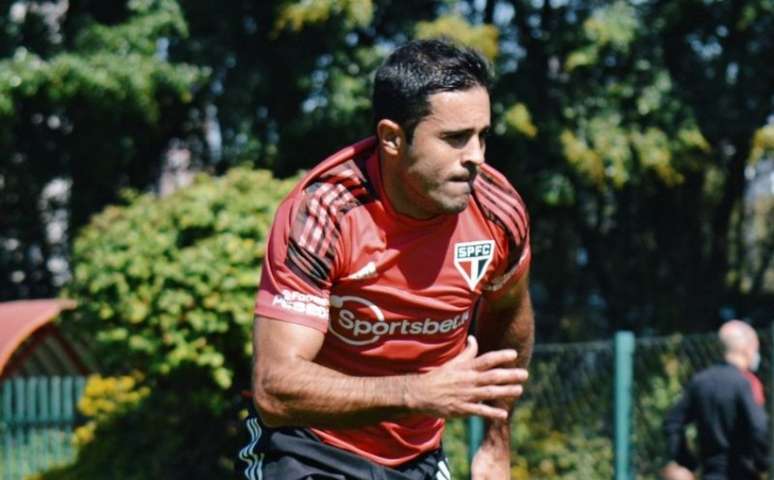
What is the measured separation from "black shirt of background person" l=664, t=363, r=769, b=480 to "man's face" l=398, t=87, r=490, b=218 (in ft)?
17.8

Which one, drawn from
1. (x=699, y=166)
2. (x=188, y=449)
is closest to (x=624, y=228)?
(x=699, y=166)

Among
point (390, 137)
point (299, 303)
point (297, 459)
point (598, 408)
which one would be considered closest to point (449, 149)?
point (390, 137)

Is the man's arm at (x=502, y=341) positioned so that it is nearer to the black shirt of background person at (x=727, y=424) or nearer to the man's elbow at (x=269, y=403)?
the man's elbow at (x=269, y=403)

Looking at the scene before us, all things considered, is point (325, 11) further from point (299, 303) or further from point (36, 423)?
point (299, 303)

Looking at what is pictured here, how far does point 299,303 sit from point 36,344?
13.9 metres

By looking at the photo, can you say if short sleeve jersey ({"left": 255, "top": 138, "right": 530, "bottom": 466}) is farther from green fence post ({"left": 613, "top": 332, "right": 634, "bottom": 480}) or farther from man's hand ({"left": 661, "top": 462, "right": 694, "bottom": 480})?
green fence post ({"left": 613, "top": 332, "right": 634, "bottom": 480})

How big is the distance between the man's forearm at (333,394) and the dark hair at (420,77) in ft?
2.25

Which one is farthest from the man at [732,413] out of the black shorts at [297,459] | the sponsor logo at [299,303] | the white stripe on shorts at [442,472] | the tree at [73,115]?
the tree at [73,115]

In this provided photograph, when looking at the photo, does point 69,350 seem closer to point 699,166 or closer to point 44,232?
point 44,232

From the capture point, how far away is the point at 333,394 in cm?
373

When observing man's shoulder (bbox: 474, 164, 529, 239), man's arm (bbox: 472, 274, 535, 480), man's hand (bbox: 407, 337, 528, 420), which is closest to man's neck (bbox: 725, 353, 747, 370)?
man's arm (bbox: 472, 274, 535, 480)

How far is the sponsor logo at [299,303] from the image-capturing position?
3801mm

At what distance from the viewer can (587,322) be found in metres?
19.3

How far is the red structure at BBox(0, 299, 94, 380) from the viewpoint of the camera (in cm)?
1482
